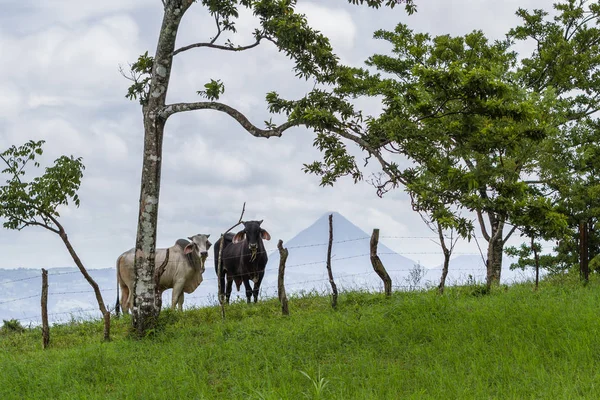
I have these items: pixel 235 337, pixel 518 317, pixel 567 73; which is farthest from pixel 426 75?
pixel 567 73

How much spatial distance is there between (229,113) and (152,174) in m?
2.32

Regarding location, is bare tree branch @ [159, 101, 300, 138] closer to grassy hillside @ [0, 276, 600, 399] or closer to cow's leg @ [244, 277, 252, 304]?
grassy hillside @ [0, 276, 600, 399]

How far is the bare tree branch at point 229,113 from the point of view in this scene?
14.4 meters

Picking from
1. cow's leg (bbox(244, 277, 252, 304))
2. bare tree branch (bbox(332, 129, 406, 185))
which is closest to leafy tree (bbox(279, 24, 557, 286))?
bare tree branch (bbox(332, 129, 406, 185))

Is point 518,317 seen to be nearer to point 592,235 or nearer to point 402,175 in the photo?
point 402,175

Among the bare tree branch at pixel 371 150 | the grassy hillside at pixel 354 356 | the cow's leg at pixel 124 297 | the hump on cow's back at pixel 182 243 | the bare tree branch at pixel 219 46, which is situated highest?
the bare tree branch at pixel 219 46

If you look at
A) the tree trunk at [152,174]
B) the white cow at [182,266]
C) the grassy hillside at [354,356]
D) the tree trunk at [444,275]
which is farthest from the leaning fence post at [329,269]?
the white cow at [182,266]

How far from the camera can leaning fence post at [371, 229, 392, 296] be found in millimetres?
14656

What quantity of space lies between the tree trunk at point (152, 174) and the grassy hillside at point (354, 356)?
61 cm

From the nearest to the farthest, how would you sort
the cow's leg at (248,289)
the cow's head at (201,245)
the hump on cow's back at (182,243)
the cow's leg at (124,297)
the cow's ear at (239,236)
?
the cow's ear at (239,236) < the cow's head at (201,245) < the cow's leg at (248,289) < the hump on cow's back at (182,243) < the cow's leg at (124,297)

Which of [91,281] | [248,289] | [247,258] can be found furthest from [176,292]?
[91,281]

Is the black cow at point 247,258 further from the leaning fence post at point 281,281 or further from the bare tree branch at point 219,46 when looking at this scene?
the bare tree branch at point 219,46

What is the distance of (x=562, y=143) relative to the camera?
23469 millimetres

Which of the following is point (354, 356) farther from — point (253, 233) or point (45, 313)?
point (45, 313)
